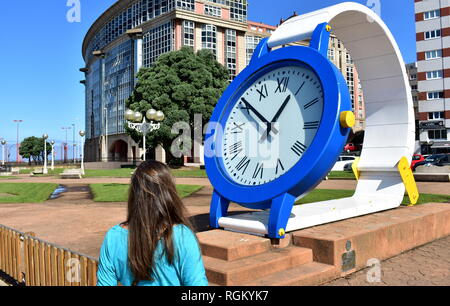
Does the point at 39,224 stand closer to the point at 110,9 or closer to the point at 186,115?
the point at 186,115

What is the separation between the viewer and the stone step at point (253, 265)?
3.35 metres

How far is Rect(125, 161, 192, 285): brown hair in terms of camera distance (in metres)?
1.83

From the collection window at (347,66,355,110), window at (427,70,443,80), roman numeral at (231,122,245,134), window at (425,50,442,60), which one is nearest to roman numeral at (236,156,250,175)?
roman numeral at (231,122,245,134)

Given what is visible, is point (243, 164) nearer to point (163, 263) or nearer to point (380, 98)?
point (163, 263)

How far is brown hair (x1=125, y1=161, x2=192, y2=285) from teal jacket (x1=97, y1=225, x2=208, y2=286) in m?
0.03

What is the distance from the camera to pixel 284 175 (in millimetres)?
4336

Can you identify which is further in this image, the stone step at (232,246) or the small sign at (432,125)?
the small sign at (432,125)

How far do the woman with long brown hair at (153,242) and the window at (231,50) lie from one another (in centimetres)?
5258

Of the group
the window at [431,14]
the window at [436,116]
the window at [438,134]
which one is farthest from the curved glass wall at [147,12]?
the window at [438,134]

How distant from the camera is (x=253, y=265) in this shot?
351cm

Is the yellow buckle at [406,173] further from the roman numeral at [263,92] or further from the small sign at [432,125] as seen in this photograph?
the small sign at [432,125]

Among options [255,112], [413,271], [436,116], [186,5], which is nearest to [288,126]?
[255,112]
